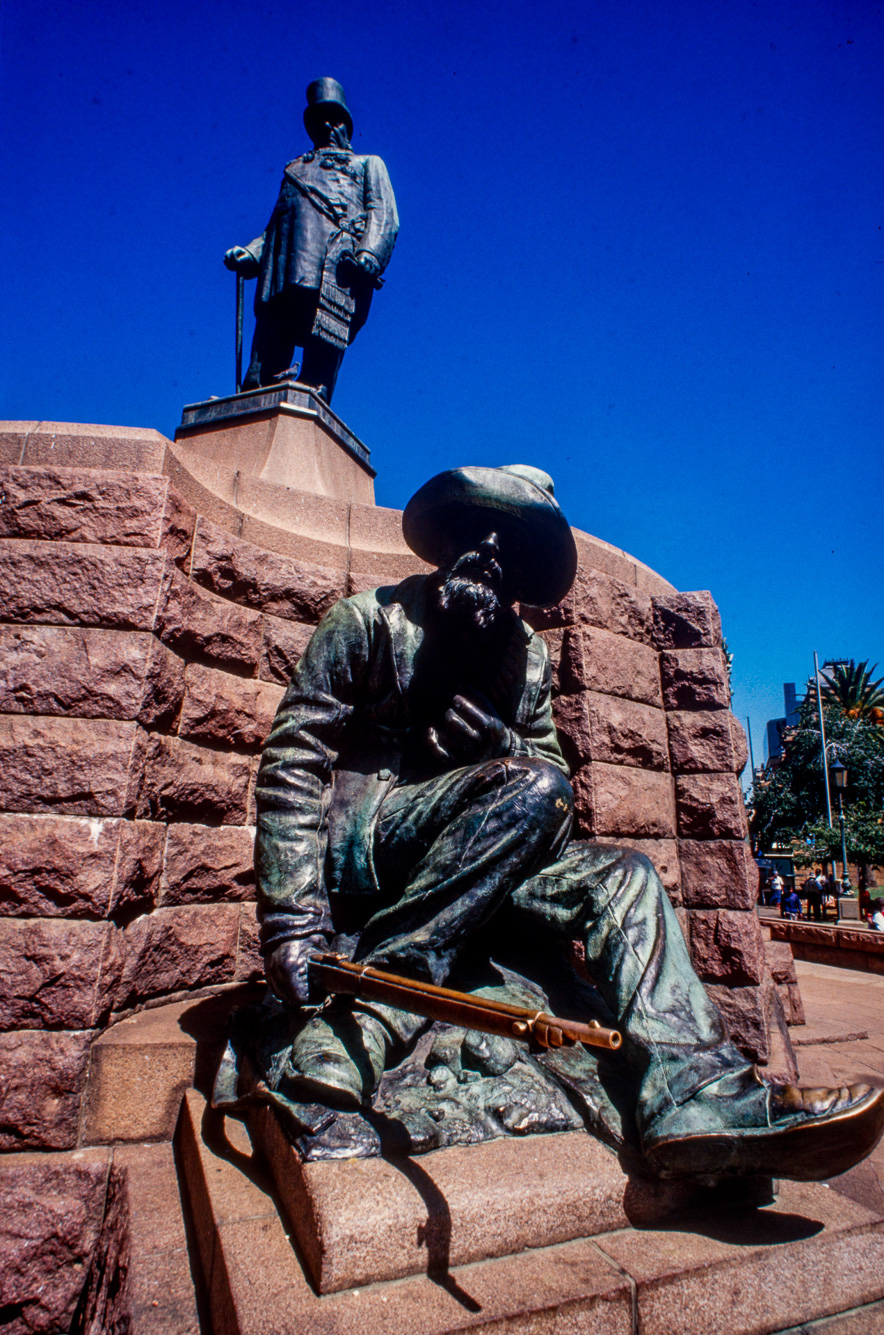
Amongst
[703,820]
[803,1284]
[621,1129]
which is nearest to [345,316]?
[703,820]

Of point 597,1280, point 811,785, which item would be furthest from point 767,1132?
point 811,785

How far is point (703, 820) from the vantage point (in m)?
3.79

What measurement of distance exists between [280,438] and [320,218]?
7.85 feet

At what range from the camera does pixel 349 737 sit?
2781 mm

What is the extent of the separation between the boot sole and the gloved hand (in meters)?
0.98

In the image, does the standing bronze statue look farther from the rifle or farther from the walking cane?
the rifle

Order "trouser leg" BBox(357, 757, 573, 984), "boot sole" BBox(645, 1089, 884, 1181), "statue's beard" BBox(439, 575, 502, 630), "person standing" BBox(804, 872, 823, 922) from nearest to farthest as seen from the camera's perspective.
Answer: "boot sole" BBox(645, 1089, 884, 1181), "trouser leg" BBox(357, 757, 573, 984), "statue's beard" BBox(439, 575, 502, 630), "person standing" BBox(804, 872, 823, 922)

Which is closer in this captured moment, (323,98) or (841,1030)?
(841,1030)

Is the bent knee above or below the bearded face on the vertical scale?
below

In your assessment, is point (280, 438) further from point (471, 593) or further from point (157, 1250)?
point (157, 1250)

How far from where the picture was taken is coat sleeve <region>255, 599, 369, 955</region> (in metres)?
2.25

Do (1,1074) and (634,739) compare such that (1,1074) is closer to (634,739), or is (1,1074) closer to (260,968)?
(260,968)

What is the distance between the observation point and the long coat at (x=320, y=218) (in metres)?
6.02

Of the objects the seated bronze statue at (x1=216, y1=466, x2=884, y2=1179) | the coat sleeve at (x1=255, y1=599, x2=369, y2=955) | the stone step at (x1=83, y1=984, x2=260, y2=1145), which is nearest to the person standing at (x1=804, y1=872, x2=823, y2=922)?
the seated bronze statue at (x1=216, y1=466, x2=884, y2=1179)
